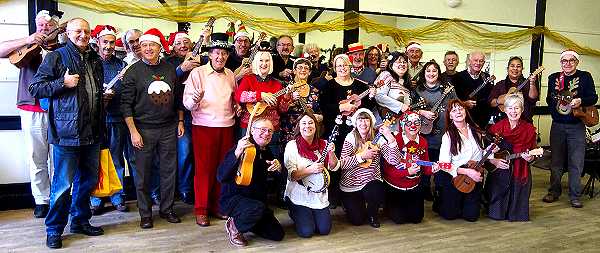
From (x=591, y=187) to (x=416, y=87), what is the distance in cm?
242

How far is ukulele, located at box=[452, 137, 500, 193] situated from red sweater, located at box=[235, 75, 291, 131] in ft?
4.87

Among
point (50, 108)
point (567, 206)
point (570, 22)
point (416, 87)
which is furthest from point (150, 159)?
point (570, 22)

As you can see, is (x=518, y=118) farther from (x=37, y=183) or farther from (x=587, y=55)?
(x=587, y=55)

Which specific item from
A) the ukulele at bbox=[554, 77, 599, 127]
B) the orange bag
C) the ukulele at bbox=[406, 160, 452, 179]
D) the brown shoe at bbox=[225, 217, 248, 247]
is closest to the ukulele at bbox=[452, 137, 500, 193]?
the ukulele at bbox=[406, 160, 452, 179]

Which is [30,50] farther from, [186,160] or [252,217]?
[252,217]

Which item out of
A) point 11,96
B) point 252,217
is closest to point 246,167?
point 252,217

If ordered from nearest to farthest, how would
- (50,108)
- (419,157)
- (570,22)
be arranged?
(50,108), (419,157), (570,22)

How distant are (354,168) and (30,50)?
2514 millimetres

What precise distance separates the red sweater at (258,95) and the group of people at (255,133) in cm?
1

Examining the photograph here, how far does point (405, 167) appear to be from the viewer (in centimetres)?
402

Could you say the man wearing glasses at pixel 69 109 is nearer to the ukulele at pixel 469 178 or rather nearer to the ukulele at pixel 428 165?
the ukulele at pixel 428 165

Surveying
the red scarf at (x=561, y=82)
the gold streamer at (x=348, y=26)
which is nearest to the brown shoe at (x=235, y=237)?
the gold streamer at (x=348, y=26)

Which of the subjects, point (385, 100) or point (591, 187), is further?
point (591, 187)

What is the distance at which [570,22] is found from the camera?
7.62 meters
